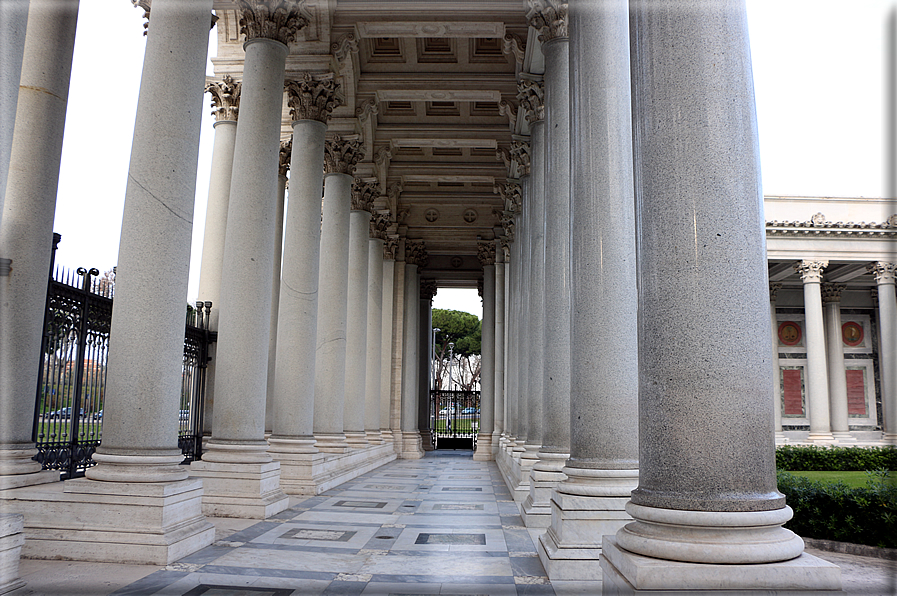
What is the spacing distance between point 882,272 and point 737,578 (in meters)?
79.6

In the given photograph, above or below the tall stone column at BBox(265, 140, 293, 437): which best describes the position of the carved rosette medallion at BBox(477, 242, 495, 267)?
above

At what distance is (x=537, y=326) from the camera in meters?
25.2

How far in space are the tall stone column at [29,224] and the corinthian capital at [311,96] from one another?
38.2 ft

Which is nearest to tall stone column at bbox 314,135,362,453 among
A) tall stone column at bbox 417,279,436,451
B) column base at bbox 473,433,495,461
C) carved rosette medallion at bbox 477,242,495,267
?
Answer: column base at bbox 473,433,495,461

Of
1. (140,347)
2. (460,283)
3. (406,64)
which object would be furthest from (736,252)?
(460,283)

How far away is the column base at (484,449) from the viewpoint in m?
55.7

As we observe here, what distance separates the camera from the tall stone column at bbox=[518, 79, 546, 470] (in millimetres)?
23641

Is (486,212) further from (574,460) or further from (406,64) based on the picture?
(574,460)

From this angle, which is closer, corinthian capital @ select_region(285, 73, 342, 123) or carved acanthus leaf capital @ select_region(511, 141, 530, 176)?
corinthian capital @ select_region(285, 73, 342, 123)

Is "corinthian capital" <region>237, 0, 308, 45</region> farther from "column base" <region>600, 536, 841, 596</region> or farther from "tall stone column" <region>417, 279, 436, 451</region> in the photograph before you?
"tall stone column" <region>417, 279, 436, 451</region>

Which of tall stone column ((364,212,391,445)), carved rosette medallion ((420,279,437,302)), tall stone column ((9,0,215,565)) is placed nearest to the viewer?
tall stone column ((9,0,215,565))

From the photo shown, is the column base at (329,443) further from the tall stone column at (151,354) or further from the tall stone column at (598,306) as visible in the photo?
the tall stone column at (598,306)

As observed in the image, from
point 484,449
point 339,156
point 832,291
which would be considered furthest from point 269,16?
point 832,291

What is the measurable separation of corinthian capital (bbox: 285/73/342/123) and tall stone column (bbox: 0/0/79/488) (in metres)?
11.6
